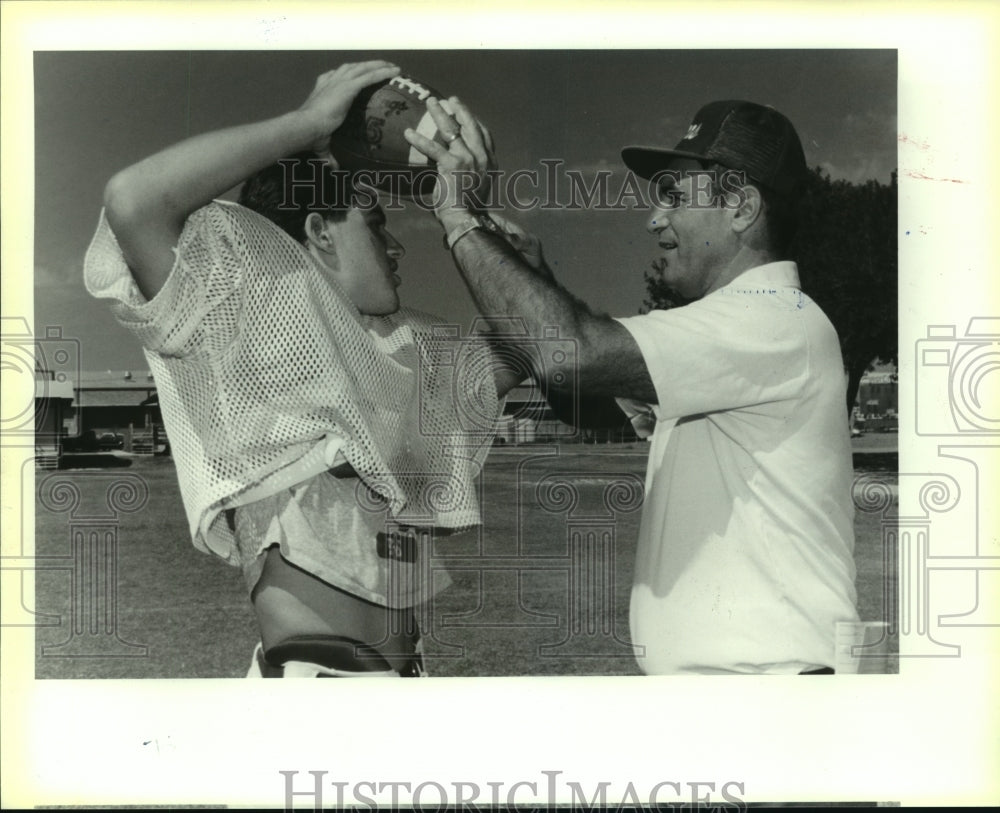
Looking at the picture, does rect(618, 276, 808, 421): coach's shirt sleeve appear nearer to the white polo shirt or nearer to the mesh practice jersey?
the white polo shirt

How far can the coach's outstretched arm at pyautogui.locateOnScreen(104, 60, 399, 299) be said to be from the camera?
9.12 feet

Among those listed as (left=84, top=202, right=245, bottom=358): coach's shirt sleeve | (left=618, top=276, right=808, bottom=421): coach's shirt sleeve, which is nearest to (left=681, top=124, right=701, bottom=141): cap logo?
(left=618, top=276, right=808, bottom=421): coach's shirt sleeve

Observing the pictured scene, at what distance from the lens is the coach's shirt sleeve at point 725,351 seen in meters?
2.63

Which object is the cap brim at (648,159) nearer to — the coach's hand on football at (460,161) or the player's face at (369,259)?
the coach's hand on football at (460,161)

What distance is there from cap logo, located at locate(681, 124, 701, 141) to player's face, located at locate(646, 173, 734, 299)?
12 centimetres

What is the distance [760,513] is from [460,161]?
1.21 m

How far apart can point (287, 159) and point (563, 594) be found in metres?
1.38

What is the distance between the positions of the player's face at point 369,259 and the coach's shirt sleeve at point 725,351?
0.69m

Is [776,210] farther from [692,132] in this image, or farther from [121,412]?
[121,412]

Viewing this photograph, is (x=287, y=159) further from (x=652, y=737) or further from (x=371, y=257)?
(x=652, y=737)

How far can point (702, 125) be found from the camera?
307cm

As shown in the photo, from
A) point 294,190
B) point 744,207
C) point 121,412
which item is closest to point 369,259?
point 294,190

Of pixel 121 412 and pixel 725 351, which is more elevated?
pixel 725 351

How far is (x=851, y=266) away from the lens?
122 inches
